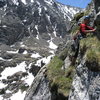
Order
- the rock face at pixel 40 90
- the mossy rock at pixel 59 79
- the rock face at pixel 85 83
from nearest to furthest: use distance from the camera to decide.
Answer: the rock face at pixel 85 83
the mossy rock at pixel 59 79
the rock face at pixel 40 90

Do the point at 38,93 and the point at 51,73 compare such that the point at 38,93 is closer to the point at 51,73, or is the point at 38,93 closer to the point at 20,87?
the point at 51,73

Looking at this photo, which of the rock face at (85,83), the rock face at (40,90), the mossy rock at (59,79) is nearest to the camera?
the rock face at (85,83)

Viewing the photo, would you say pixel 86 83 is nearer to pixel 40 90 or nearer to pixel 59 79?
pixel 59 79

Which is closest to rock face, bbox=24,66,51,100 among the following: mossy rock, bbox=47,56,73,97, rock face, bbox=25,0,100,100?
mossy rock, bbox=47,56,73,97

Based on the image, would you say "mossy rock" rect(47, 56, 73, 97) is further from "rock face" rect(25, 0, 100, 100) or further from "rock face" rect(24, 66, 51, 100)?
"rock face" rect(25, 0, 100, 100)

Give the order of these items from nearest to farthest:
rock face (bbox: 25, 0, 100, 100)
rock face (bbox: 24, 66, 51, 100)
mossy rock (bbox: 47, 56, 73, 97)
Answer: rock face (bbox: 25, 0, 100, 100), mossy rock (bbox: 47, 56, 73, 97), rock face (bbox: 24, 66, 51, 100)

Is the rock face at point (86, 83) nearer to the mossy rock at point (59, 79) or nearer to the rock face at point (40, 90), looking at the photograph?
the mossy rock at point (59, 79)

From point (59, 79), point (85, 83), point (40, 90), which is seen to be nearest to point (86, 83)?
point (85, 83)

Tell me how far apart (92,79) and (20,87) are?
101821mm

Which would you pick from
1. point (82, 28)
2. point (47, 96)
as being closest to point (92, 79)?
point (82, 28)

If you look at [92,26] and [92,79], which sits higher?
[92,26]

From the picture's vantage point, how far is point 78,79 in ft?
46.7

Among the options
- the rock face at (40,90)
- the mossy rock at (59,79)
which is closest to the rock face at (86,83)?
the mossy rock at (59,79)

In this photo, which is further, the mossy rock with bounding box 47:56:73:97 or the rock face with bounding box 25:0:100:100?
the mossy rock with bounding box 47:56:73:97
